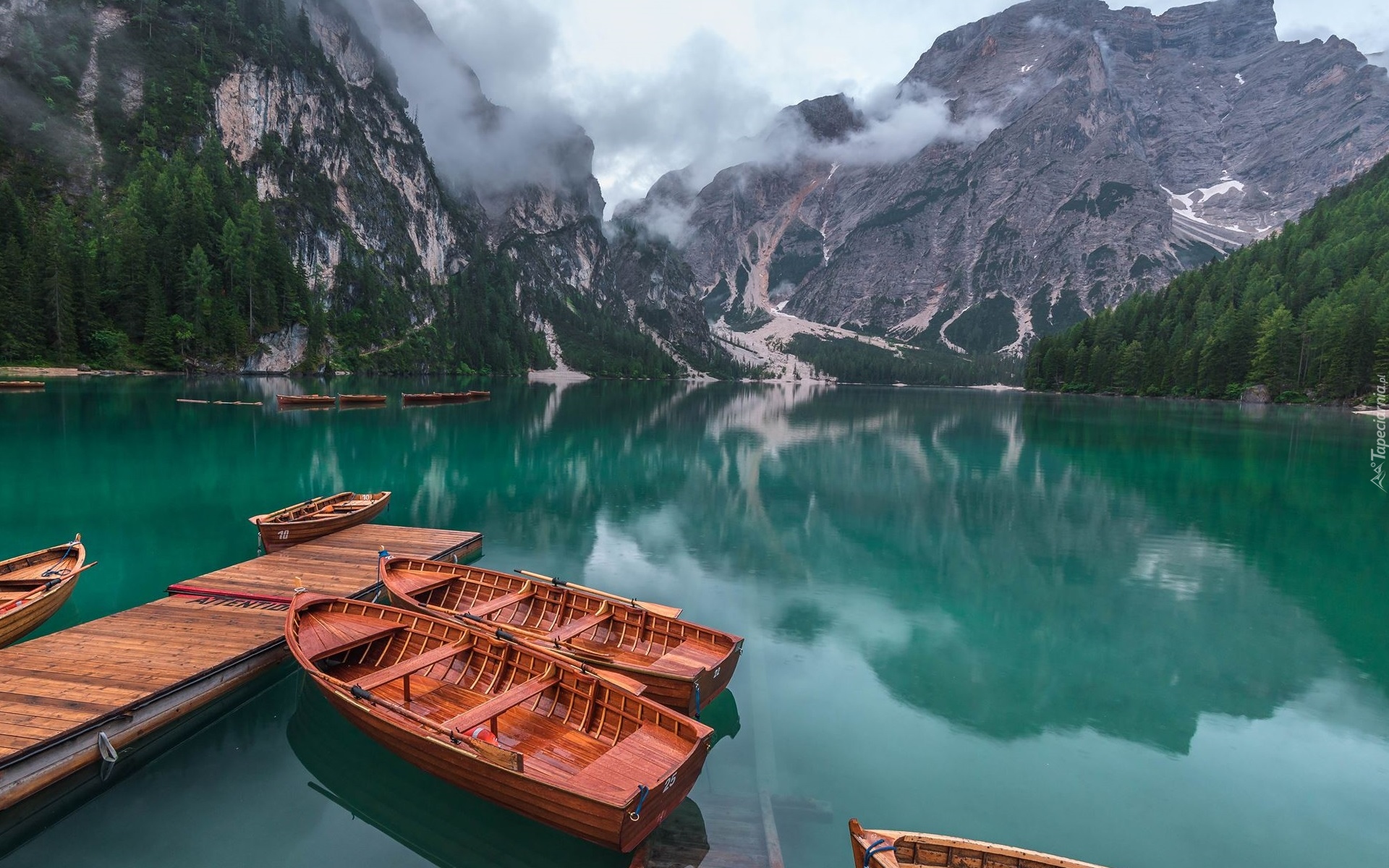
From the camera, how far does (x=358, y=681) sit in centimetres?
1148

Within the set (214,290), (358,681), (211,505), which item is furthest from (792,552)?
(214,290)

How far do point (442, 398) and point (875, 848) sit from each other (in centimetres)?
9924

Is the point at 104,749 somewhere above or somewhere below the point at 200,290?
below

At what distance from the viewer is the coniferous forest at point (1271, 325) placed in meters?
107

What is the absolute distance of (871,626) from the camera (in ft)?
66.1

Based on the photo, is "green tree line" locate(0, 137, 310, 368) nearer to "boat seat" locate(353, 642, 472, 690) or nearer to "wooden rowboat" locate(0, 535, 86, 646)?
"wooden rowboat" locate(0, 535, 86, 646)

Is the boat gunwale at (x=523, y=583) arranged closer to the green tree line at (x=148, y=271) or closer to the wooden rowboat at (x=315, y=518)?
the wooden rowboat at (x=315, y=518)

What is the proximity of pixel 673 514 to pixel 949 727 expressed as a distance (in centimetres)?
2060

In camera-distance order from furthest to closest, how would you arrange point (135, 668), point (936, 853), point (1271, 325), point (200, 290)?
point (1271, 325) → point (200, 290) → point (135, 668) → point (936, 853)

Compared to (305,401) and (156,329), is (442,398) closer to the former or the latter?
(305,401)

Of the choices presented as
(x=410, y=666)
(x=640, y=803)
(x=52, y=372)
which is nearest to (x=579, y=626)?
(x=410, y=666)

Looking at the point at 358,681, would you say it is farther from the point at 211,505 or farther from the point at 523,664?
the point at 211,505

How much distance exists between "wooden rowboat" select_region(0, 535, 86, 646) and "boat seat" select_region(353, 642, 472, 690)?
26.5ft

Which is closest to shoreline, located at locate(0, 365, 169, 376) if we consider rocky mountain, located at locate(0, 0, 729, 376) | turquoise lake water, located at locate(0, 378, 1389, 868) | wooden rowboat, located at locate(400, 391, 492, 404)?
rocky mountain, located at locate(0, 0, 729, 376)
